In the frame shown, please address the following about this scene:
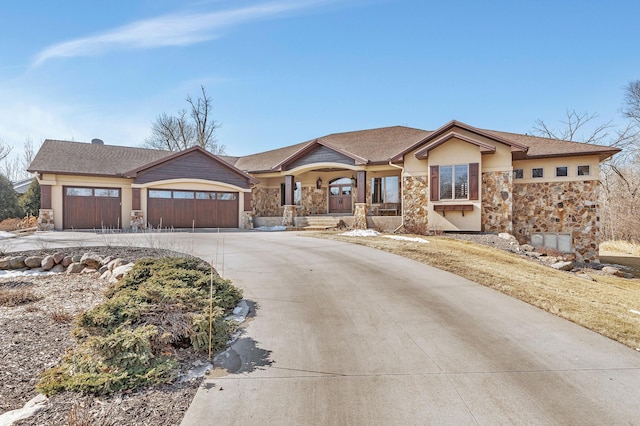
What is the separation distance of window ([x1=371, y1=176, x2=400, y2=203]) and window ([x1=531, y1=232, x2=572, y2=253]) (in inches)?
290

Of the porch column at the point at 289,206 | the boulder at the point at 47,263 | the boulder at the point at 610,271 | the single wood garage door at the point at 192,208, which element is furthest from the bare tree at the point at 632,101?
the boulder at the point at 47,263

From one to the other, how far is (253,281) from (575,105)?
3723cm

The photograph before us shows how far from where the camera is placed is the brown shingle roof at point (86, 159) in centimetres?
1836

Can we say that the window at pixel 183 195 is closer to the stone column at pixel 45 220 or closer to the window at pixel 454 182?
the stone column at pixel 45 220

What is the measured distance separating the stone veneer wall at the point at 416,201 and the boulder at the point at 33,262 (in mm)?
14120

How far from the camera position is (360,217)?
1898cm

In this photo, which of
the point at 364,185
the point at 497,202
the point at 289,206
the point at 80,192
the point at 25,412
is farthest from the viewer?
the point at 289,206

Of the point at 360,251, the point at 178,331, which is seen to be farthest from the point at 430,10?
the point at 178,331

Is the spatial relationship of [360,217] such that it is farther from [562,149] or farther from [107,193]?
[107,193]

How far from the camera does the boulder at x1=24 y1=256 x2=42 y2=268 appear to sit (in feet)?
29.9

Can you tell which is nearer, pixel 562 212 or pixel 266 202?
pixel 562 212

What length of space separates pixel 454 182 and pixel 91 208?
19696mm

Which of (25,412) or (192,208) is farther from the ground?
(192,208)

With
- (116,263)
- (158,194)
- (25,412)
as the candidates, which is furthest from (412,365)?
(158,194)
